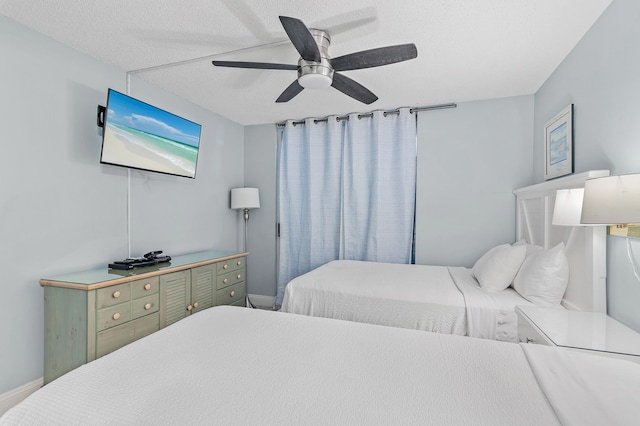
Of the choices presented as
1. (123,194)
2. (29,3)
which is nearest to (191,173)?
(123,194)

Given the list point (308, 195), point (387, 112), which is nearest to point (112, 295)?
point (308, 195)

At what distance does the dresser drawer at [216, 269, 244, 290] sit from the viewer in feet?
10.2

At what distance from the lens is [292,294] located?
2.48 m

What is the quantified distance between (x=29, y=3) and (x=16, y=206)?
50.8 inches

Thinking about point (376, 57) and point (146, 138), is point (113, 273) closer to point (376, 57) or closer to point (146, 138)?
point (146, 138)

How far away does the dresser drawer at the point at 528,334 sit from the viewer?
4.74 ft

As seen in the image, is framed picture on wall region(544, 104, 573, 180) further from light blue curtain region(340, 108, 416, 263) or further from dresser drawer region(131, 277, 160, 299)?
dresser drawer region(131, 277, 160, 299)

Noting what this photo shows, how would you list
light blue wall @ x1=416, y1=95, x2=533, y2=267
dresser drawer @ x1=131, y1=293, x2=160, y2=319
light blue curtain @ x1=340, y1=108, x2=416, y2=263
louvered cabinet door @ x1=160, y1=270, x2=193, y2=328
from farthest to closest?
light blue curtain @ x1=340, y1=108, x2=416, y2=263 → light blue wall @ x1=416, y1=95, x2=533, y2=267 → louvered cabinet door @ x1=160, y1=270, x2=193, y2=328 → dresser drawer @ x1=131, y1=293, x2=160, y2=319

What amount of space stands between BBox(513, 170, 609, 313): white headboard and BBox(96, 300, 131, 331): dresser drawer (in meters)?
3.07

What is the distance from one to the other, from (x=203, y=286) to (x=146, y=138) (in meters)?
1.46

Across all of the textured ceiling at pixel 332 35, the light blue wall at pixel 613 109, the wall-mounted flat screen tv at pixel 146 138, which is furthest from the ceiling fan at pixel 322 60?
the light blue wall at pixel 613 109

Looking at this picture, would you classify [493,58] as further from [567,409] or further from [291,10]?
[567,409]

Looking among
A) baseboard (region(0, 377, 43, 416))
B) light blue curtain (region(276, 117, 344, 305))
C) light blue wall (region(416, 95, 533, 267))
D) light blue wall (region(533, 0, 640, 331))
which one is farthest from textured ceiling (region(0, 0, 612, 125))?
baseboard (region(0, 377, 43, 416))

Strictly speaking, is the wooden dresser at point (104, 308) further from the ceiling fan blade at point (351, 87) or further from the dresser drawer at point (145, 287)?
the ceiling fan blade at point (351, 87)
